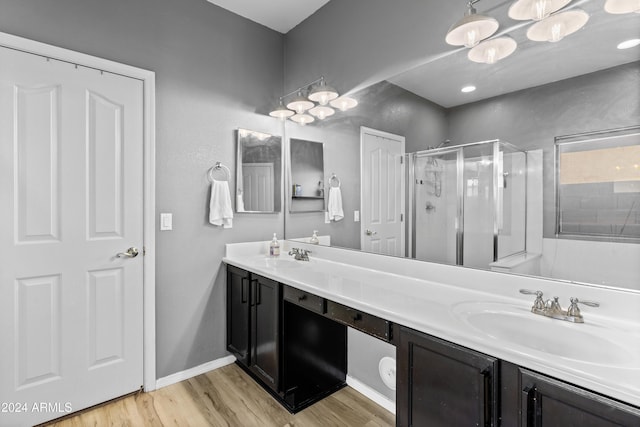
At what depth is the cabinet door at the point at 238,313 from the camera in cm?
230

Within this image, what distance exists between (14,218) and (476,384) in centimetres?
236

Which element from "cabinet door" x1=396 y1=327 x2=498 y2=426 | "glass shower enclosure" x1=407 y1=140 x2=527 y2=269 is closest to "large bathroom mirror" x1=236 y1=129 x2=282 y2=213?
"glass shower enclosure" x1=407 y1=140 x2=527 y2=269

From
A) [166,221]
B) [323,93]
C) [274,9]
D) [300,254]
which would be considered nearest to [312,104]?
[323,93]

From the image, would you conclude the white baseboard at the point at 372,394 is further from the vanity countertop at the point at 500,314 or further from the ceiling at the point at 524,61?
the ceiling at the point at 524,61

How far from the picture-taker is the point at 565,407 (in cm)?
85

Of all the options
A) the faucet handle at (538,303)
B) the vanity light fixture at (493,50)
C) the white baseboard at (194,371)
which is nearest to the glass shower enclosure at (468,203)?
the faucet handle at (538,303)

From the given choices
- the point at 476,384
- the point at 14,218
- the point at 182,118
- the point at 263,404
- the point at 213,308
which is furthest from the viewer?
the point at 213,308

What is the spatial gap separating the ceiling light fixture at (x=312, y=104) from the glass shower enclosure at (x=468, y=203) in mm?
833

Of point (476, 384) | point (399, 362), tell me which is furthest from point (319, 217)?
point (476, 384)

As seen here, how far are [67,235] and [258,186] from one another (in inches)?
51.5

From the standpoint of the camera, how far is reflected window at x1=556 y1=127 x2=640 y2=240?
1.15m

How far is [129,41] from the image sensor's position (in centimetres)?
211

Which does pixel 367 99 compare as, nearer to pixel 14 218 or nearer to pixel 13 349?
pixel 14 218

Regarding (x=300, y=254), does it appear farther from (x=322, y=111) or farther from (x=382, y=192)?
(x=322, y=111)
